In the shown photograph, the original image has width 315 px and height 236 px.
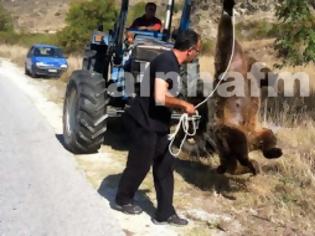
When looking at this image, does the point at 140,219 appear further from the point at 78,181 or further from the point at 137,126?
the point at 78,181

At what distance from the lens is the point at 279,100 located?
514 inches

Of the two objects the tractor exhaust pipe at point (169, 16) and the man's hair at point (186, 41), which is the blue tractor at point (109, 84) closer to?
the tractor exhaust pipe at point (169, 16)

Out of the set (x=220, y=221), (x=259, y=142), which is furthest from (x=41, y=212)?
(x=259, y=142)

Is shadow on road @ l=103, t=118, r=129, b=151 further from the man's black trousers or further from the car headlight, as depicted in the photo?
the car headlight

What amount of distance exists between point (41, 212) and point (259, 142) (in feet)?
8.32

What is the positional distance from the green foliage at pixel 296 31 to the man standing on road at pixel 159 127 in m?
4.72

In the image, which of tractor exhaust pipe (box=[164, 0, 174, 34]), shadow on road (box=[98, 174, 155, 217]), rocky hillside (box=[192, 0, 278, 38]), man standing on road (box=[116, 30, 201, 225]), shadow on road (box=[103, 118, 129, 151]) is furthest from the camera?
rocky hillside (box=[192, 0, 278, 38])

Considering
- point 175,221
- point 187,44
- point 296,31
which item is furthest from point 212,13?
point 175,221

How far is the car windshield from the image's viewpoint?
1067 inches

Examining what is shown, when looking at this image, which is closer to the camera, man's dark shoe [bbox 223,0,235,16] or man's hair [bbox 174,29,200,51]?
man's hair [bbox 174,29,200,51]

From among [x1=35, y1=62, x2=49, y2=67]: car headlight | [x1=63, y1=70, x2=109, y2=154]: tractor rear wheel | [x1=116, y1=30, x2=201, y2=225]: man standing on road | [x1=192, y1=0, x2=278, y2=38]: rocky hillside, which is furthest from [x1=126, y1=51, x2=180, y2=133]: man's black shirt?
[x1=35, y1=62, x2=49, y2=67]: car headlight

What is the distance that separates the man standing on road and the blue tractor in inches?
101

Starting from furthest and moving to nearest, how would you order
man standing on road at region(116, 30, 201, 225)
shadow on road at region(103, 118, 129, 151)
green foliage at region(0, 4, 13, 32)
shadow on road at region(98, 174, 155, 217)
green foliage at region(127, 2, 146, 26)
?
1. green foliage at region(0, 4, 13, 32)
2. green foliage at region(127, 2, 146, 26)
3. shadow on road at region(103, 118, 129, 151)
4. shadow on road at region(98, 174, 155, 217)
5. man standing on road at region(116, 30, 201, 225)

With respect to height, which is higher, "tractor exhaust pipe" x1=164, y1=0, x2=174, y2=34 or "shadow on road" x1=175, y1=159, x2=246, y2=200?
"tractor exhaust pipe" x1=164, y1=0, x2=174, y2=34
